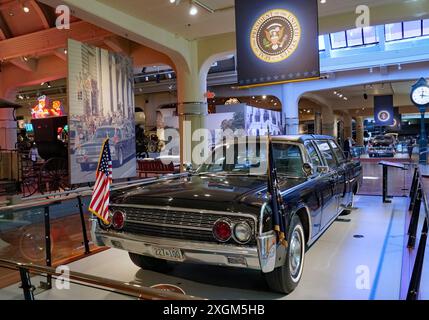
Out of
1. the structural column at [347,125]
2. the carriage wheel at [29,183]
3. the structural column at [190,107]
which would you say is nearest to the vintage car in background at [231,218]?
the structural column at [190,107]

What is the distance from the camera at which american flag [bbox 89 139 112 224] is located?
11.3 ft

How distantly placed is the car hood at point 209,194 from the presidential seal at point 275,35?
2703mm

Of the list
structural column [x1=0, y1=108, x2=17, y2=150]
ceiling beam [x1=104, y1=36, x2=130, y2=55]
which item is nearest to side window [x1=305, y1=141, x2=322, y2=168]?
ceiling beam [x1=104, y1=36, x2=130, y2=55]

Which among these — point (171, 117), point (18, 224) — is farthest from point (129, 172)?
point (171, 117)

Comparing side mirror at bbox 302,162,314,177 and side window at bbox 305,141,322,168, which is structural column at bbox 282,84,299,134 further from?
side mirror at bbox 302,162,314,177

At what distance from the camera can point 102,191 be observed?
11.5ft

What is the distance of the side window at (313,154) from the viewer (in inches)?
181

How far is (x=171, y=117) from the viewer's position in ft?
65.6

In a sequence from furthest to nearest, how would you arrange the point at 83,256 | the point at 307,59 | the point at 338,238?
1. the point at 307,59
2. the point at 338,238
3. the point at 83,256

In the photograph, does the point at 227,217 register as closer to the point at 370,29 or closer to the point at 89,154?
the point at 89,154

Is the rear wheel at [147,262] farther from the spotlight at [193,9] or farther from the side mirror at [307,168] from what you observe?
the spotlight at [193,9]

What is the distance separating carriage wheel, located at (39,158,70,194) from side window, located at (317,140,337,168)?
649 cm

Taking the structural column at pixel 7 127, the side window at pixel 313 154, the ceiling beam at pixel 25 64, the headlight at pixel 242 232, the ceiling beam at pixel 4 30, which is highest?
the ceiling beam at pixel 4 30
